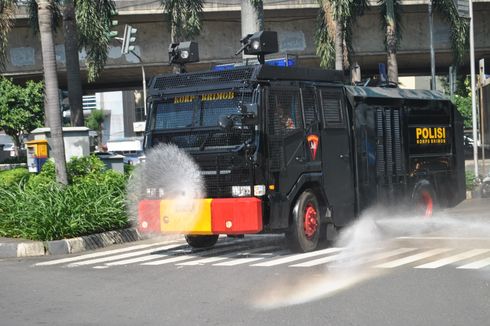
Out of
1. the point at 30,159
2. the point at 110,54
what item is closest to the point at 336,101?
the point at 30,159

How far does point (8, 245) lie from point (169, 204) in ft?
10.7

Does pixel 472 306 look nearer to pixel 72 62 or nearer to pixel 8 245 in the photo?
pixel 8 245

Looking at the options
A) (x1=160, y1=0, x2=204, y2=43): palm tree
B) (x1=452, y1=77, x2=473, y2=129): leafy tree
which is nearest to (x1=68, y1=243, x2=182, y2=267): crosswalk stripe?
(x1=160, y1=0, x2=204, y2=43): palm tree

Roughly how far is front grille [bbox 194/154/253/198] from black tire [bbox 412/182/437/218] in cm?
470

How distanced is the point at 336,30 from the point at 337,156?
45.1 feet

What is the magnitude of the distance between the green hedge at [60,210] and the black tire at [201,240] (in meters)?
2.01

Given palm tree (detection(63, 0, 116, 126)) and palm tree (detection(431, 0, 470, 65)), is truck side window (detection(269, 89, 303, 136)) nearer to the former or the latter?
palm tree (detection(63, 0, 116, 126))

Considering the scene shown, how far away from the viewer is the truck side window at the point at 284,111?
10.9 meters

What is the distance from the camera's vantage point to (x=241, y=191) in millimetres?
10742

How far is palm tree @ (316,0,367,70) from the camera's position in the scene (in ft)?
80.5

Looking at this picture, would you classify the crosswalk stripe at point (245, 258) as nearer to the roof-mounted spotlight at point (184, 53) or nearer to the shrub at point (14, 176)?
the roof-mounted spotlight at point (184, 53)

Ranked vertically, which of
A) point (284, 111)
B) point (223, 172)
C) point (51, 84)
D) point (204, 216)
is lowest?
point (204, 216)

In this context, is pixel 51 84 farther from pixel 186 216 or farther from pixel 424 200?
pixel 424 200

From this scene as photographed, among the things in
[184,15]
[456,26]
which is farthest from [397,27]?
[184,15]
